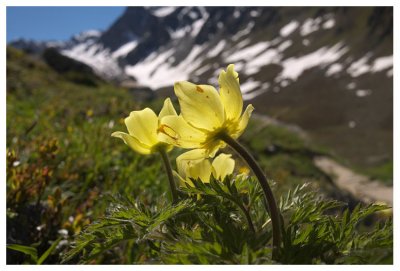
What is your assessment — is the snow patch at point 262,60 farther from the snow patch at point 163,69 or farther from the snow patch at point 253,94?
the snow patch at point 163,69

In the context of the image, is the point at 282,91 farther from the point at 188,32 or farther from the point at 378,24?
the point at 188,32

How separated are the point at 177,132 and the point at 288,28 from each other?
312ft

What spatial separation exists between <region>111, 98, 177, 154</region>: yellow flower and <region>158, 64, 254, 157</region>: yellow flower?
0.21 meters

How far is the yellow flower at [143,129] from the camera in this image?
1.52 meters

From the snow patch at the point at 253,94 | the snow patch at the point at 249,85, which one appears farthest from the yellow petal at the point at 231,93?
the snow patch at the point at 249,85

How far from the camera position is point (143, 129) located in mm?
1564

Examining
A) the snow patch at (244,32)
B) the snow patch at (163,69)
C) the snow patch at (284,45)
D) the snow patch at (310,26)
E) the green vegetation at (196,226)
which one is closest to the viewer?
the green vegetation at (196,226)

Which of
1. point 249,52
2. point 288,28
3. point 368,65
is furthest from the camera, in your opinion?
point 288,28

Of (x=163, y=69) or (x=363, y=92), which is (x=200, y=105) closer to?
(x=363, y=92)

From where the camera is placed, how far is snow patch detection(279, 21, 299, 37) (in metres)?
90.0

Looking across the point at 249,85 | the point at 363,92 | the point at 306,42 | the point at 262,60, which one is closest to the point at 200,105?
the point at 363,92

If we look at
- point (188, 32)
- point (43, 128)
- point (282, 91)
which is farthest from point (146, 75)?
point (43, 128)

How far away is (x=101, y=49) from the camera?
196375mm

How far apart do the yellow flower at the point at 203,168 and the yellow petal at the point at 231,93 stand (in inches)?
8.1
